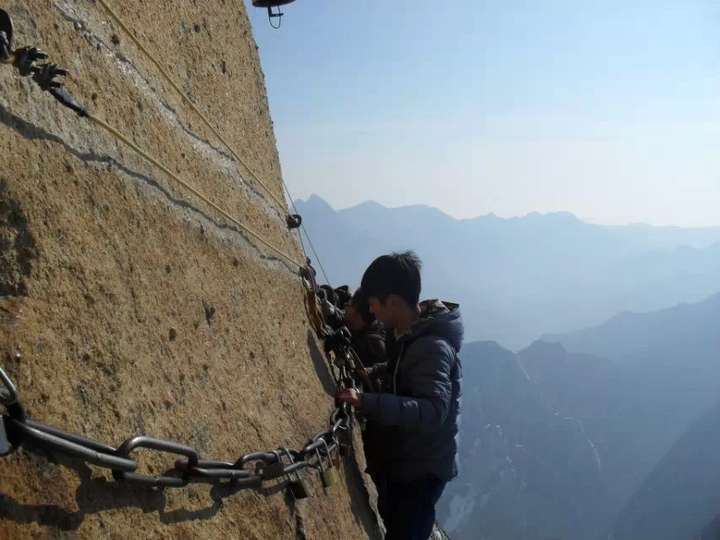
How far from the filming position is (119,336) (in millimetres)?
2418

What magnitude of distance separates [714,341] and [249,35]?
177734mm

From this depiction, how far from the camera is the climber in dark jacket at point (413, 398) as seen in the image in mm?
3943

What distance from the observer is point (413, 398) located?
3969 mm

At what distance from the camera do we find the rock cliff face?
6.48ft

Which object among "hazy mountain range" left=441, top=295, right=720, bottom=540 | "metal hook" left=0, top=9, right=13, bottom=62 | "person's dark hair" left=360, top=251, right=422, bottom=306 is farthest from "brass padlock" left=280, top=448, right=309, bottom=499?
"hazy mountain range" left=441, top=295, right=720, bottom=540

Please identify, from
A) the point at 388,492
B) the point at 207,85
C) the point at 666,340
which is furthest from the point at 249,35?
the point at 666,340

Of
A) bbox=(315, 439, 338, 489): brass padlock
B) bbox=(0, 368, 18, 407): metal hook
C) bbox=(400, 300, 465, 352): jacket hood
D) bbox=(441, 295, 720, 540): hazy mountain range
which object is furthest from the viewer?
bbox=(441, 295, 720, 540): hazy mountain range

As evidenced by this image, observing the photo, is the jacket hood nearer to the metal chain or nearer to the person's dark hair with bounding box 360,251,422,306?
the person's dark hair with bounding box 360,251,422,306

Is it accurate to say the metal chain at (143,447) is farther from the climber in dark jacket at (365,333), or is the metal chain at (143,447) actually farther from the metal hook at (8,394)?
the climber in dark jacket at (365,333)

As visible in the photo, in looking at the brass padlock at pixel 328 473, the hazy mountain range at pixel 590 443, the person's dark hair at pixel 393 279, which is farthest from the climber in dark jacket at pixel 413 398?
the hazy mountain range at pixel 590 443

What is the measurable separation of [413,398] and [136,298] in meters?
1.99

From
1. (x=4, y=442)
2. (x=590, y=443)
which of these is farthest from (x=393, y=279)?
(x=590, y=443)

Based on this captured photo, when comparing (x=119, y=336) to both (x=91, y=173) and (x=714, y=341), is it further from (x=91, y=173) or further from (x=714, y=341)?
(x=714, y=341)

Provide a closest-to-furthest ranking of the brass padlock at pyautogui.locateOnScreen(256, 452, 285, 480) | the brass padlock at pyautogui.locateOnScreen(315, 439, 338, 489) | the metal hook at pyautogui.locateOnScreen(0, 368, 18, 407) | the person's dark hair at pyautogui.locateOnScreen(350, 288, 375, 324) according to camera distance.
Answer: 1. the metal hook at pyautogui.locateOnScreen(0, 368, 18, 407)
2. the brass padlock at pyautogui.locateOnScreen(256, 452, 285, 480)
3. the brass padlock at pyautogui.locateOnScreen(315, 439, 338, 489)
4. the person's dark hair at pyautogui.locateOnScreen(350, 288, 375, 324)
